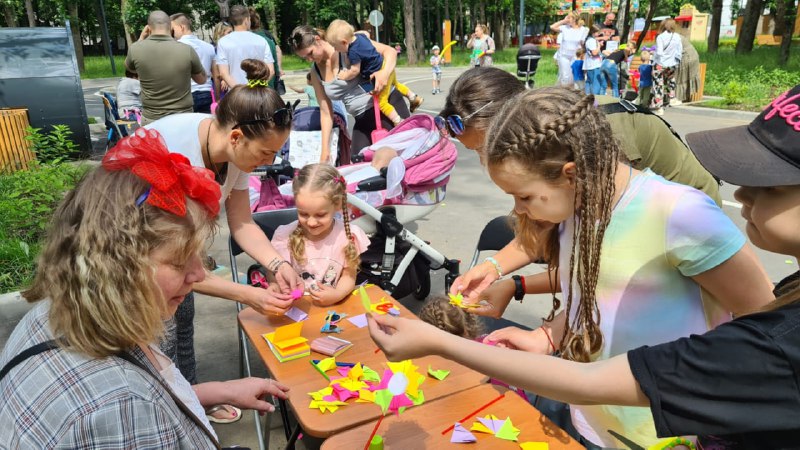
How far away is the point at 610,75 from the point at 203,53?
32.4 ft

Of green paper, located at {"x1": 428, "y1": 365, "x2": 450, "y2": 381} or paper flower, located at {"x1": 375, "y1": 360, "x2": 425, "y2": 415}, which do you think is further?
green paper, located at {"x1": 428, "y1": 365, "x2": 450, "y2": 381}

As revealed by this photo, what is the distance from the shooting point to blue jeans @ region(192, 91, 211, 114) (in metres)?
7.09

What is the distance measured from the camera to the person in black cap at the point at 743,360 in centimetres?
96

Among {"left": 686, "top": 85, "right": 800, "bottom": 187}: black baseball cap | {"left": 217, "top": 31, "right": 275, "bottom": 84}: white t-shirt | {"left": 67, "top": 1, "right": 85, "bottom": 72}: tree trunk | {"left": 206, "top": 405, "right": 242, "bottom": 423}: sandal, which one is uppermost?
{"left": 67, "top": 1, "right": 85, "bottom": 72}: tree trunk

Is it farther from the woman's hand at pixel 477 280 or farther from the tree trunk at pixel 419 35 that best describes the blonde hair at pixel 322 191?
the tree trunk at pixel 419 35

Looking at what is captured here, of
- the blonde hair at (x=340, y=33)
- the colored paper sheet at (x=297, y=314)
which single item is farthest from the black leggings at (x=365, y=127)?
the colored paper sheet at (x=297, y=314)

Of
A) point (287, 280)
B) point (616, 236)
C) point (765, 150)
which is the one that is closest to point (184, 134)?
point (287, 280)

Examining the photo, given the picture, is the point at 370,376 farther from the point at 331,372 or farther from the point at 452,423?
the point at 452,423

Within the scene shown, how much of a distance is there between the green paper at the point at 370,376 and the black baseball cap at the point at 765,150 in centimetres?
128

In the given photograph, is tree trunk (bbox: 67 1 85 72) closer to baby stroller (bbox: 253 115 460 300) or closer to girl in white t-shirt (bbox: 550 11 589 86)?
girl in white t-shirt (bbox: 550 11 589 86)

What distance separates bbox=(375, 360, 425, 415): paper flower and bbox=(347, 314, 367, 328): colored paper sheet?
0.49 m

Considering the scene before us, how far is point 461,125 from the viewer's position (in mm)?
2408

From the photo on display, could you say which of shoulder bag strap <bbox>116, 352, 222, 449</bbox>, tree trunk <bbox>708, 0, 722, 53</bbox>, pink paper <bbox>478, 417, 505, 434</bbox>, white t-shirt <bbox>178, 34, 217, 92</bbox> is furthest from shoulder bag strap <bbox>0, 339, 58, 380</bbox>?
tree trunk <bbox>708, 0, 722, 53</bbox>

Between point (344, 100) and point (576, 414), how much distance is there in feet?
13.0
